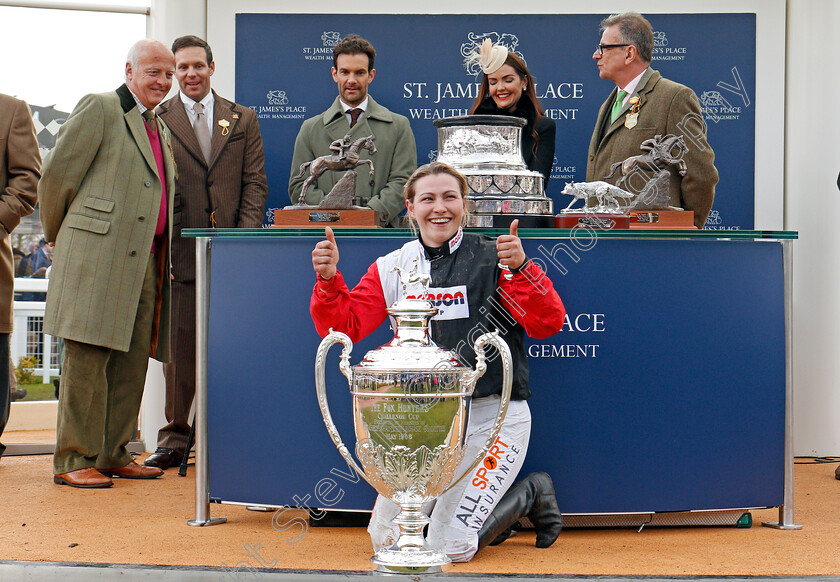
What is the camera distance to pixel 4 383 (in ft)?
16.3

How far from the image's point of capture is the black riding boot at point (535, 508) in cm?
322

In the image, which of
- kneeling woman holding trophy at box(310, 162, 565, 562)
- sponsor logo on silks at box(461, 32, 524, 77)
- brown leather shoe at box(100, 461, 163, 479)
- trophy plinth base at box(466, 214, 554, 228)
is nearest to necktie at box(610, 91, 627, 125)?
trophy plinth base at box(466, 214, 554, 228)

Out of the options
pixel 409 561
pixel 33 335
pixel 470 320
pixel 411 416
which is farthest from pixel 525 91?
pixel 33 335

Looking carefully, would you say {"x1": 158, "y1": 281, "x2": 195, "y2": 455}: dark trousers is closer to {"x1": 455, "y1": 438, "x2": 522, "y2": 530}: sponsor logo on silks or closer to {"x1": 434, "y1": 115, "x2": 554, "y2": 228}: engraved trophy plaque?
{"x1": 434, "y1": 115, "x2": 554, "y2": 228}: engraved trophy plaque

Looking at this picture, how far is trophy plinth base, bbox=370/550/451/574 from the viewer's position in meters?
2.72

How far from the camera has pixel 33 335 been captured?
6.39m

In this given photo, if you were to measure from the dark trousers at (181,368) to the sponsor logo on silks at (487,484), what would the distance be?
93.5 inches

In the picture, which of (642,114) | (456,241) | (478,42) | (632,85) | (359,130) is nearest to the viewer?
(456,241)

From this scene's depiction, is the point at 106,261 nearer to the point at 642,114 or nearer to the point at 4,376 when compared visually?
the point at 4,376

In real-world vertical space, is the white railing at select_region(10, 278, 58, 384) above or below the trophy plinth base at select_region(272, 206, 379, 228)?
below

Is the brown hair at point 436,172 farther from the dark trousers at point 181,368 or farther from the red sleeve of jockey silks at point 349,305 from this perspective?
the dark trousers at point 181,368

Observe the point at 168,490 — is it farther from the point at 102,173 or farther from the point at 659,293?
the point at 659,293

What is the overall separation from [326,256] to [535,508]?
1.13m

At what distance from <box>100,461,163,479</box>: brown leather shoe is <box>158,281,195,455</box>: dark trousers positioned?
388 mm
